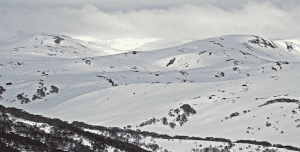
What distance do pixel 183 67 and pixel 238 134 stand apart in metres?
95.7

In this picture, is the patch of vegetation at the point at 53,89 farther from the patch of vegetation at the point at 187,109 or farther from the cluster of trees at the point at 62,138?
the patch of vegetation at the point at 187,109

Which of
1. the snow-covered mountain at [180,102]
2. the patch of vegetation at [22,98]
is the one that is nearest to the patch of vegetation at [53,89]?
the snow-covered mountain at [180,102]

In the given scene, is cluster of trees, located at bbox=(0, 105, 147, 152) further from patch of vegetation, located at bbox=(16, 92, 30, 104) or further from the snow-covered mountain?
patch of vegetation, located at bbox=(16, 92, 30, 104)

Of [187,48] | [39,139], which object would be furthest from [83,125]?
[187,48]

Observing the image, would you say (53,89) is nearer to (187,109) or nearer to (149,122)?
(149,122)

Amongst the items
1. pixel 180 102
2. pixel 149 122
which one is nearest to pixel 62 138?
pixel 149 122

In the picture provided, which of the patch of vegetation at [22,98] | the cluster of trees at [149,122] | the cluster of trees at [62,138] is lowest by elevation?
the cluster of trees at [62,138]

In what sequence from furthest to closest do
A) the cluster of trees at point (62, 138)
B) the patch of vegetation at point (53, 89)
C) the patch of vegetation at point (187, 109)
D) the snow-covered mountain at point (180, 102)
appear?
the patch of vegetation at point (53, 89)
the patch of vegetation at point (187, 109)
the snow-covered mountain at point (180, 102)
the cluster of trees at point (62, 138)

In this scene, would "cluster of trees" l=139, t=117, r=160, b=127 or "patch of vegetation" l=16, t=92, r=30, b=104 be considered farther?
"patch of vegetation" l=16, t=92, r=30, b=104

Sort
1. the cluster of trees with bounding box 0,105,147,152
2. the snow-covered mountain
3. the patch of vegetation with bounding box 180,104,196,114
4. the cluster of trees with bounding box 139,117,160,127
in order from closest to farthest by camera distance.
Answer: the cluster of trees with bounding box 0,105,147,152 → the snow-covered mountain → the cluster of trees with bounding box 139,117,160,127 → the patch of vegetation with bounding box 180,104,196,114

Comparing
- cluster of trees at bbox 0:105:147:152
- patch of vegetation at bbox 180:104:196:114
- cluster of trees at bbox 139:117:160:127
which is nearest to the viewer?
cluster of trees at bbox 0:105:147:152

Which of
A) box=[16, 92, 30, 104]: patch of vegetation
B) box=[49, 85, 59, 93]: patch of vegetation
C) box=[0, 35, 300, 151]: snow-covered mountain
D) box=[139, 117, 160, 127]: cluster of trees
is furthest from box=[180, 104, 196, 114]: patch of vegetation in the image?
box=[49, 85, 59, 93]: patch of vegetation

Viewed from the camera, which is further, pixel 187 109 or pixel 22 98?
pixel 22 98

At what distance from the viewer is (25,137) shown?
35.8m
